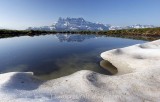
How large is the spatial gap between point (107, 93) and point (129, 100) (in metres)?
2.44

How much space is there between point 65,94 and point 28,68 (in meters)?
18.7

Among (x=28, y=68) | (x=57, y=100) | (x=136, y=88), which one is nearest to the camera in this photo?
(x=57, y=100)

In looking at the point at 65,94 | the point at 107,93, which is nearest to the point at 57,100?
the point at 65,94

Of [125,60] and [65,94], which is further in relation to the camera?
[125,60]

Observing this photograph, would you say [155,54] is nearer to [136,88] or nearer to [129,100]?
[136,88]

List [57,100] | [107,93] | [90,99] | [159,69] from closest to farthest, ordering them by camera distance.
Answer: [57,100] → [90,99] → [107,93] → [159,69]

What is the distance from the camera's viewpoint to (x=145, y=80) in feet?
83.8

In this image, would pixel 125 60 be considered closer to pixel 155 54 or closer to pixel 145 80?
pixel 155 54

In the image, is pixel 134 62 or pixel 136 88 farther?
pixel 134 62

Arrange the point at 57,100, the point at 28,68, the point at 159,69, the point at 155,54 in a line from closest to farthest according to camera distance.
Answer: the point at 57,100 → the point at 159,69 → the point at 28,68 → the point at 155,54

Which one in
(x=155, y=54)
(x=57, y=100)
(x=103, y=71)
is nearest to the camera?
(x=57, y=100)

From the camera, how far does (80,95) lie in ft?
67.8

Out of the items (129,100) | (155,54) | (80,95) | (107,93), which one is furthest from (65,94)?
(155,54)

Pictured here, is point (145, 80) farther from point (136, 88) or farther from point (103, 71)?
point (103, 71)
